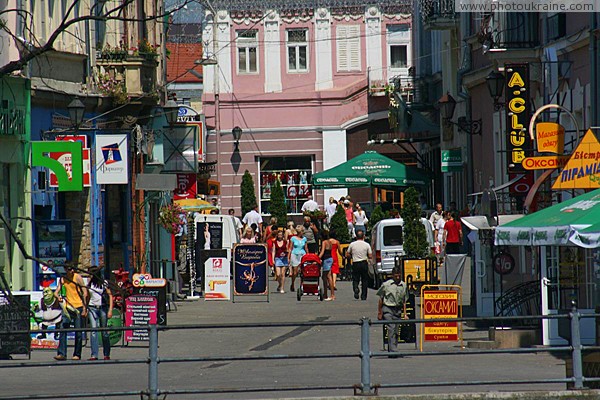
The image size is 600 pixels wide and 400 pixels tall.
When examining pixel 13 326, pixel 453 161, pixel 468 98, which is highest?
pixel 468 98

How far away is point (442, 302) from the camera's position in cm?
2123

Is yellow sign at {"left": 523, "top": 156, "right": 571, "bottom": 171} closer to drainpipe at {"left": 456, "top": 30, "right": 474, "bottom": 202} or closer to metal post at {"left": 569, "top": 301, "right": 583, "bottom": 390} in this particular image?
metal post at {"left": 569, "top": 301, "right": 583, "bottom": 390}

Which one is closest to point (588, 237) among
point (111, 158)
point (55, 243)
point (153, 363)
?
point (153, 363)

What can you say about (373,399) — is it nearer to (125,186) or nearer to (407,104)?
(125,186)

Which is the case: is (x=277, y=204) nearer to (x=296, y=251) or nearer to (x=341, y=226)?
(x=341, y=226)

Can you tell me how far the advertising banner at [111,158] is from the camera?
→ 27125 mm

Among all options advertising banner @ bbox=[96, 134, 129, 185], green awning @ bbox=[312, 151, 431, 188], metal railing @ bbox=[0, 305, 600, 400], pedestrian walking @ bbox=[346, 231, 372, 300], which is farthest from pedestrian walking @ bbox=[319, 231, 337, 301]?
metal railing @ bbox=[0, 305, 600, 400]

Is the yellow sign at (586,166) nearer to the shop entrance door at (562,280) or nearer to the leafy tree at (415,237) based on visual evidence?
the shop entrance door at (562,280)

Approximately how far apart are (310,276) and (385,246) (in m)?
3.91

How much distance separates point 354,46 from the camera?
58.6 meters

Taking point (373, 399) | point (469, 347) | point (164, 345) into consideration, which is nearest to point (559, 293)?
point (469, 347)

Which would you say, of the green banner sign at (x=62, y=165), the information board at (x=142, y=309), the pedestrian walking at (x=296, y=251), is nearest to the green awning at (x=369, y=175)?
the pedestrian walking at (x=296, y=251)

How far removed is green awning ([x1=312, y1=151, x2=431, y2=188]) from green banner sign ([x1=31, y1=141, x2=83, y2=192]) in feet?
57.0

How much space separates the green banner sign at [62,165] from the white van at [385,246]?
11.7 m
